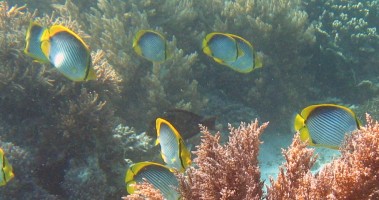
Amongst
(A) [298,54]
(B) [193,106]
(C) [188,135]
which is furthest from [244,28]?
(C) [188,135]

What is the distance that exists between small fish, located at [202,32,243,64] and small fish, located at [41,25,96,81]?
1926mm

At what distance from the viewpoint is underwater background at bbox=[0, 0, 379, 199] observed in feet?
15.3

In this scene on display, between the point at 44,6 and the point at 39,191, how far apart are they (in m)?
6.10

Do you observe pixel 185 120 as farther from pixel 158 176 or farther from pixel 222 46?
pixel 158 176

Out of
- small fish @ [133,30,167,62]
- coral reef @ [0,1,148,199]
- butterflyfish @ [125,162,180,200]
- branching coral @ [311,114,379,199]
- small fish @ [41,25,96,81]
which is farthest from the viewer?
small fish @ [133,30,167,62]

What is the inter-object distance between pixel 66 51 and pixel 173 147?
158cm

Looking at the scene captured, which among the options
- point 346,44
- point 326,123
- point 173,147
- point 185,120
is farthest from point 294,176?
point 346,44

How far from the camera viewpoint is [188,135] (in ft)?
16.4

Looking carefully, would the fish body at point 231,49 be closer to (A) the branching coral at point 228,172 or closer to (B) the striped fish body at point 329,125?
(B) the striped fish body at point 329,125

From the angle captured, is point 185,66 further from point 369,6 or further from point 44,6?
point 369,6

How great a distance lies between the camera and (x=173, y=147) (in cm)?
339

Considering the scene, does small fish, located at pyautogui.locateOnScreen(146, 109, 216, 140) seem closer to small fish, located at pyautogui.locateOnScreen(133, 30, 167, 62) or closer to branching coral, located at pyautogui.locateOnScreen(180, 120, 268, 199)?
small fish, located at pyautogui.locateOnScreen(133, 30, 167, 62)

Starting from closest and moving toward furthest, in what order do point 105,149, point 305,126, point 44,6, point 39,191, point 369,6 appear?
point 305,126 → point 39,191 → point 105,149 → point 44,6 → point 369,6

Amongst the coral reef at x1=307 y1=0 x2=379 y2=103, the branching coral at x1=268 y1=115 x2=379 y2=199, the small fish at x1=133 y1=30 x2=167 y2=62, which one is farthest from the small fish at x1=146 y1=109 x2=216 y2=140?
the coral reef at x1=307 y1=0 x2=379 y2=103
